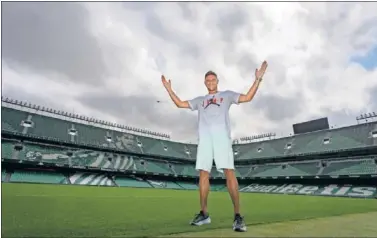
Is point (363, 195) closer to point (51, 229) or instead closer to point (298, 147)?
point (298, 147)

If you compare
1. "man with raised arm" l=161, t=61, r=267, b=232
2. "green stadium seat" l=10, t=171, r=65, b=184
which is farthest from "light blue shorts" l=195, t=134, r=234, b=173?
"green stadium seat" l=10, t=171, r=65, b=184

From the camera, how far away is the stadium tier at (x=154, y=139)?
43812 mm

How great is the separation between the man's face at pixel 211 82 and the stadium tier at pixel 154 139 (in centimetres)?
4259

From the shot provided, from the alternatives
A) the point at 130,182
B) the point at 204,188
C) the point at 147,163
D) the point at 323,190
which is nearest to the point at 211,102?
the point at 204,188

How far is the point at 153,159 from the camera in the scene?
184 ft

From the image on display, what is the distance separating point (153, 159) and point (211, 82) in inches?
2055

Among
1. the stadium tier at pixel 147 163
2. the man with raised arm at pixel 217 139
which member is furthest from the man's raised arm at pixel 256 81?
the stadium tier at pixel 147 163

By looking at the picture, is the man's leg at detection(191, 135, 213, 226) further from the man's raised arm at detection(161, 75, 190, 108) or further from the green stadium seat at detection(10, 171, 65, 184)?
the green stadium seat at detection(10, 171, 65, 184)

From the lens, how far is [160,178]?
54500 millimetres

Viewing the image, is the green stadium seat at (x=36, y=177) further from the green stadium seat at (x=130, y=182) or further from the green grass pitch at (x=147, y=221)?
the green grass pitch at (x=147, y=221)

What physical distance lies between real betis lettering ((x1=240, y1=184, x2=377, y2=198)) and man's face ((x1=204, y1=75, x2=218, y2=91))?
37.4 metres

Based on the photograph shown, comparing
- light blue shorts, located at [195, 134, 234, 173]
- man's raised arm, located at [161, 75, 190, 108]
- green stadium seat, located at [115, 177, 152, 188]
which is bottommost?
light blue shorts, located at [195, 134, 234, 173]

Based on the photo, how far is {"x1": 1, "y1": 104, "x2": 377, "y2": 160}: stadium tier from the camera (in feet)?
144

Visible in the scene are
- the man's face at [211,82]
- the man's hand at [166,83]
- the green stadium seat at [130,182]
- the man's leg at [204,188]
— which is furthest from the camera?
the green stadium seat at [130,182]
